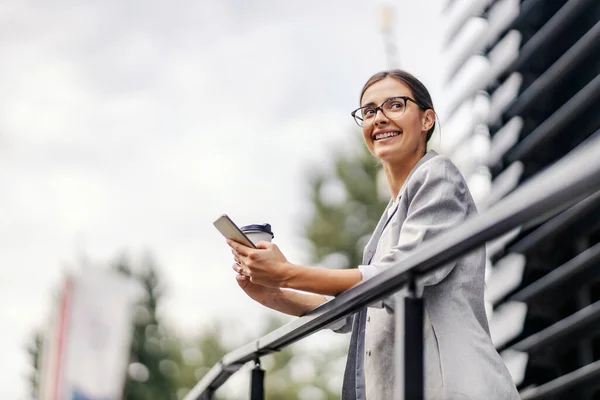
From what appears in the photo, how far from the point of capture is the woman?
205 cm

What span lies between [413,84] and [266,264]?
2.28ft

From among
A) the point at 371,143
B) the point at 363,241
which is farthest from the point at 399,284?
the point at 363,241

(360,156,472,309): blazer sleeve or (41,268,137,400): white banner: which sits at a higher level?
(41,268,137,400): white banner

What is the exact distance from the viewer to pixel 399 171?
2578 millimetres

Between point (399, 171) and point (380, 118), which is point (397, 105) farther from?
point (399, 171)

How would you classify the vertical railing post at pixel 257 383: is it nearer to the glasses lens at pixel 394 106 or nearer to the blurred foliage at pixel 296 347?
the glasses lens at pixel 394 106

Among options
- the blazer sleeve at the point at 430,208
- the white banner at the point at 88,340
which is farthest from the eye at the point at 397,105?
the white banner at the point at 88,340

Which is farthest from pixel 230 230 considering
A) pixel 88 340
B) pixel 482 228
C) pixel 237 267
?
pixel 88 340

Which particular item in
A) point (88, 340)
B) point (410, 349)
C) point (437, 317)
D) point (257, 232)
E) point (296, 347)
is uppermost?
point (296, 347)

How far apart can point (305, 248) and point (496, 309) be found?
1859cm

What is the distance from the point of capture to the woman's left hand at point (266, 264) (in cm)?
228

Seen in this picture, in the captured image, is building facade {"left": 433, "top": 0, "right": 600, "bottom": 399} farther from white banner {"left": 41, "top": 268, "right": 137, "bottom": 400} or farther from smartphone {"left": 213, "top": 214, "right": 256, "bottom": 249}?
white banner {"left": 41, "top": 268, "right": 137, "bottom": 400}

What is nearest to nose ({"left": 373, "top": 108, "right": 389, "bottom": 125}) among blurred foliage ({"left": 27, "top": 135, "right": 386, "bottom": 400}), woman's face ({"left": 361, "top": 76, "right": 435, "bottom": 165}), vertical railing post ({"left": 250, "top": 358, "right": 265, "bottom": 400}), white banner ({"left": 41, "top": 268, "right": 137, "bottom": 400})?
woman's face ({"left": 361, "top": 76, "right": 435, "bottom": 165})

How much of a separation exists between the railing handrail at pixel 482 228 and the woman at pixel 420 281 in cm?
8
